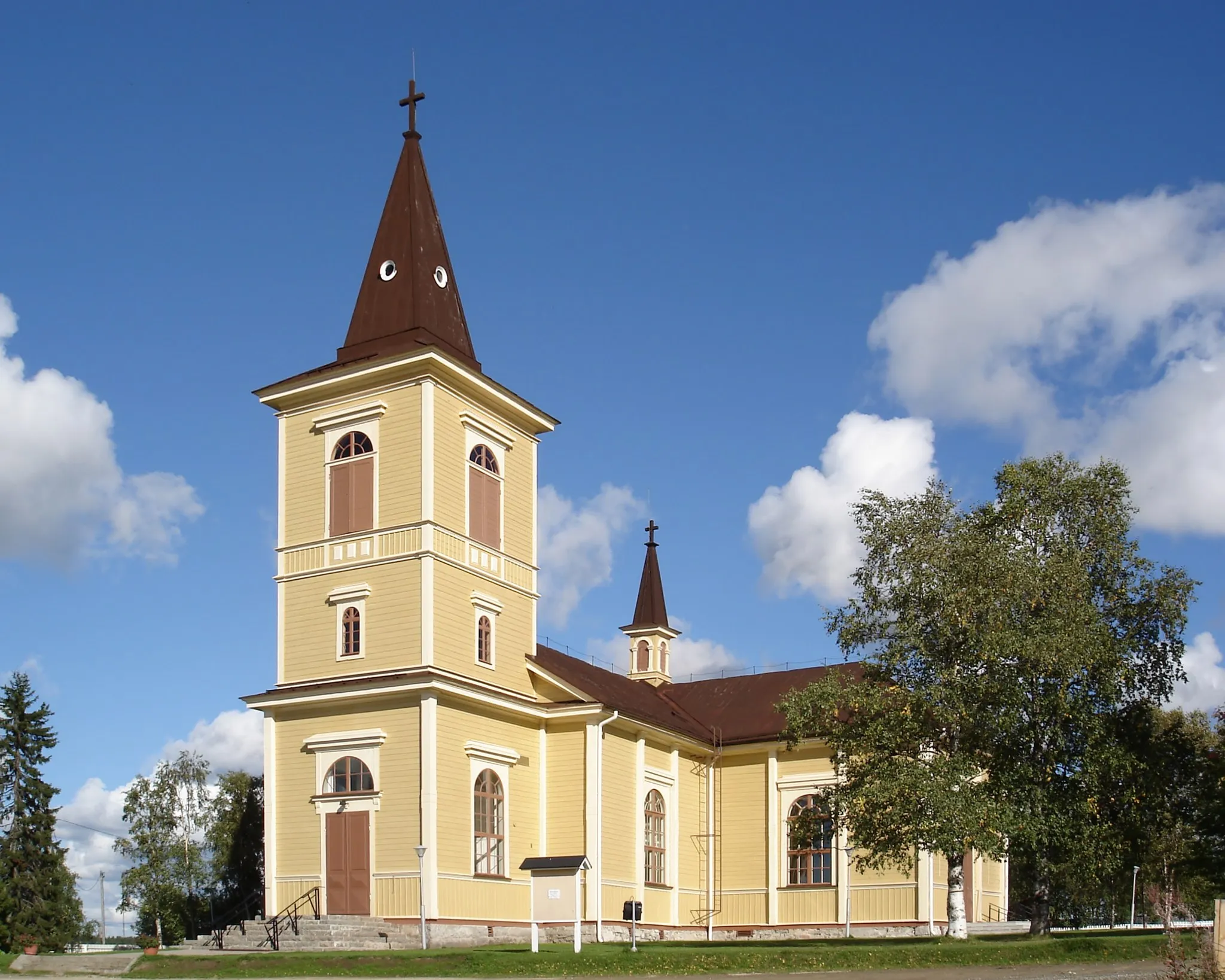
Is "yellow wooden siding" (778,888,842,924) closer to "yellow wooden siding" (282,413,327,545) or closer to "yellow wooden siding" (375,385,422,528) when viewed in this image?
"yellow wooden siding" (375,385,422,528)

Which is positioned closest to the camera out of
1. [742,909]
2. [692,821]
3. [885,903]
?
[885,903]

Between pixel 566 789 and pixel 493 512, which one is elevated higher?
pixel 493 512

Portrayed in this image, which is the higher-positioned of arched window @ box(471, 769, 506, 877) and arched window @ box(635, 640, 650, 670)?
arched window @ box(635, 640, 650, 670)

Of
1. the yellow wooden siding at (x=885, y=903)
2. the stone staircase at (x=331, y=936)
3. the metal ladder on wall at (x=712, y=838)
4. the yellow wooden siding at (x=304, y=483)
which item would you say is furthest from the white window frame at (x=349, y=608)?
the yellow wooden siding at (x=885, y=903)

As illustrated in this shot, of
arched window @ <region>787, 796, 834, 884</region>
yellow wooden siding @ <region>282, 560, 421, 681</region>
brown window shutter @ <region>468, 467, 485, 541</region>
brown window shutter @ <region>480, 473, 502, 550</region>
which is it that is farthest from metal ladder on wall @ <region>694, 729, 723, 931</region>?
yellow wooden siding @ <region>282, 560, 421, 681</region>

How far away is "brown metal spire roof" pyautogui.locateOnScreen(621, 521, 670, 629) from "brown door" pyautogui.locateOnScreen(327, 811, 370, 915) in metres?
20.4

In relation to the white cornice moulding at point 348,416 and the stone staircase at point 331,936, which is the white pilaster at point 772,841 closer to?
the stone staircase at point 331,936

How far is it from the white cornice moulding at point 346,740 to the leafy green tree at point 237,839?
13353mm

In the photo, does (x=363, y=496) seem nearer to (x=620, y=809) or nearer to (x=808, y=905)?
(x=620, y=809)

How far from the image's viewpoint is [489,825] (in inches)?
1297

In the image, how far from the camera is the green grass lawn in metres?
23.8

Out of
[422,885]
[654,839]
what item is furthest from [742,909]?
[422,885]

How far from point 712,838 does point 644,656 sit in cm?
1049

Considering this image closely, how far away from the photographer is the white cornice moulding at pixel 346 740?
31.9 metres
